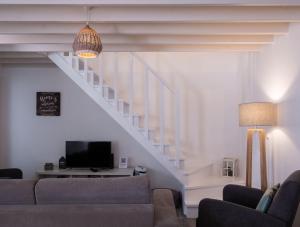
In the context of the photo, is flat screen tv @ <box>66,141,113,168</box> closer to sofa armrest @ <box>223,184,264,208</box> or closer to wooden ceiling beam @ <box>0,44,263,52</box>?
wooden ceiling beam @ <box>0,44,263,52</box>

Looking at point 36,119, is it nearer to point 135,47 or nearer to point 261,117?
point 135,47

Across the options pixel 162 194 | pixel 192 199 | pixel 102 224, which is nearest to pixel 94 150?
pixel 192 199

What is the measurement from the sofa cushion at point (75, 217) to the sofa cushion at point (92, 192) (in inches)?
2.7

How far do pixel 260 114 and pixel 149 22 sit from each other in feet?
5.38

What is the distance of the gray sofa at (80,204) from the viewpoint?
209cm

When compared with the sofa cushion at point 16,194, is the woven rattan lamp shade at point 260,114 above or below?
above

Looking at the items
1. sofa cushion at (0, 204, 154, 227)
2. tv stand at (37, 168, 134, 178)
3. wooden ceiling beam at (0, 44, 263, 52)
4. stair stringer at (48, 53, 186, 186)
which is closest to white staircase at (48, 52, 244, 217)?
stair stringer at (48, 53, 186, 186)

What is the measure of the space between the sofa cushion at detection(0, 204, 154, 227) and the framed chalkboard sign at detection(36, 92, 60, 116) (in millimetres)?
3465

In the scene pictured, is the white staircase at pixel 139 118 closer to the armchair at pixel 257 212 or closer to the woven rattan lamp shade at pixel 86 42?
the armchair at pixel 257 212

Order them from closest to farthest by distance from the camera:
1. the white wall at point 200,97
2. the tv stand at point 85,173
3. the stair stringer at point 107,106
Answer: the stair stringer at point 107,106, the tv stand at point 85,173, the white wall at point 200,97

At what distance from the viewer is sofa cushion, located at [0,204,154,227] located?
2.09m

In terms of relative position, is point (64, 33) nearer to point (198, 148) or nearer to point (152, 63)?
point (152, 63)

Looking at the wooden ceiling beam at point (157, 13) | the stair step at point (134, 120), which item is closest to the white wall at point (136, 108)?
the stair step at point (134, 120)

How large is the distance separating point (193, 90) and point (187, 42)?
153 centimetres
